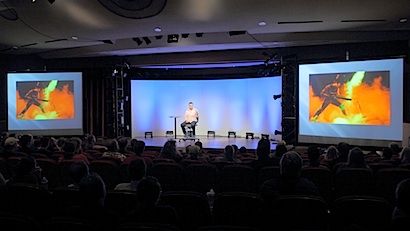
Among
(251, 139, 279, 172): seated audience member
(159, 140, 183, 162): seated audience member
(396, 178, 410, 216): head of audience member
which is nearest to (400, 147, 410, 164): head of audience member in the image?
(251, 139, 279, 172): seated audience member

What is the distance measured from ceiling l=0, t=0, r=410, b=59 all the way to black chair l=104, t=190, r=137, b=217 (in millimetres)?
5601

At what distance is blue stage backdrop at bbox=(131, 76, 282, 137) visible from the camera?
16828 mm

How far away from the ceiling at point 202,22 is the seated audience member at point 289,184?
16.9 feet

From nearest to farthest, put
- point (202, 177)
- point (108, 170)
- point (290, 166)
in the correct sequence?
point (290, 166) → point (202, 177) → point (108, 170)

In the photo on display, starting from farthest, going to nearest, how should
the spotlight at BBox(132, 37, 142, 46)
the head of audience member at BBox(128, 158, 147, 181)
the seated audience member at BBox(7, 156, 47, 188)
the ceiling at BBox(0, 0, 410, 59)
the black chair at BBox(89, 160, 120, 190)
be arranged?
the spotlight at BBox(132, 37, 142, 46), the ceiling at BBox(0, 0, 410, 59), the black chair at BBox(89, 160, 120, 190), the seated audience member at BBox(7, 156, 47, 188), the head of audience member at BBox(128, 158, 147, 181)

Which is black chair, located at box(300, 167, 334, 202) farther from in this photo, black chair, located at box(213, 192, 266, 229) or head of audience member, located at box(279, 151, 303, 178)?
black chair, located at box(213, 192, 266, 229)

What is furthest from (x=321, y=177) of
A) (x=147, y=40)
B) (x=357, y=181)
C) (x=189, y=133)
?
(x=189, y=133)

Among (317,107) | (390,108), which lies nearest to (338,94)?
(317,107)

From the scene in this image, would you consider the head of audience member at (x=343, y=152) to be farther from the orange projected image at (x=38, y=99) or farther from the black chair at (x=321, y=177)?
the orange projected image at (x=38, y=99)

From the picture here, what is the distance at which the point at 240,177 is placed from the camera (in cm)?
527

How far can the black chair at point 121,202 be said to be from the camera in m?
3.54

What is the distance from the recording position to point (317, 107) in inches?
441

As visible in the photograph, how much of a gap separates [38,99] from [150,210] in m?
12.4

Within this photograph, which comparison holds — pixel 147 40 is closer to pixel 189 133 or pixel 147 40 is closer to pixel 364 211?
pixel 189 133
